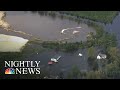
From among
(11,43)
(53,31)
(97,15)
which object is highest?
(97,15)

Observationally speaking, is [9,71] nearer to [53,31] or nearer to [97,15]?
[53,31]

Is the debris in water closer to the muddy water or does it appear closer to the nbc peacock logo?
the muddy water

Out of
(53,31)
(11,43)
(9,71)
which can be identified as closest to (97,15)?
(53,31)

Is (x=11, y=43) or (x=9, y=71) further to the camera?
(x=11, y=43)

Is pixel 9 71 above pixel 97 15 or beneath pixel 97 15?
beneath

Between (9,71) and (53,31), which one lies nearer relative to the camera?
(9,71)

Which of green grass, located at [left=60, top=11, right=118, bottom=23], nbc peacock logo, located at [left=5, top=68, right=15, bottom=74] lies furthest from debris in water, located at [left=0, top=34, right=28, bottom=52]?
green grass, located at [left=60, top=11, right=118, bottom=23]

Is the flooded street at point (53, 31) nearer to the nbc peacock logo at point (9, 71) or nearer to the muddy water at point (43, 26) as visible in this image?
the muddy water at point (43, 26)

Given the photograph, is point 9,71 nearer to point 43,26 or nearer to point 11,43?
point 11,43

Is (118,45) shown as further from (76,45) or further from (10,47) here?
(10,47)
